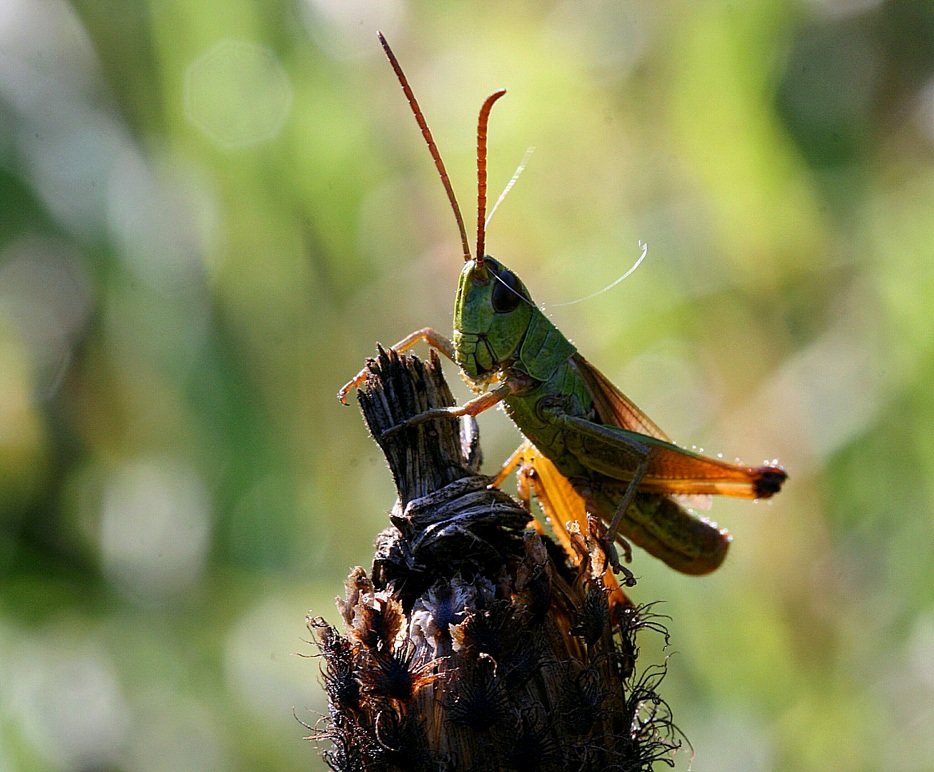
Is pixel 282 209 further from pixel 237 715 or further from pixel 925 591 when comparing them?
pixel 925 591

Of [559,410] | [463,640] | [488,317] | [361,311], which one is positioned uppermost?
[361,311]

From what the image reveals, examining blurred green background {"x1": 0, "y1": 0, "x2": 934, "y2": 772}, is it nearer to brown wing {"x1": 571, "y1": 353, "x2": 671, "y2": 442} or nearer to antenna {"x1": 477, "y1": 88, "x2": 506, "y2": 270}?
brown wing {"x1": 571, "y1": 353, "x2": 671, "y2": 442}

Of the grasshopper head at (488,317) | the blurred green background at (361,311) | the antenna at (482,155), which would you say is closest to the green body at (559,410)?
the grasshopper head at (488,317)

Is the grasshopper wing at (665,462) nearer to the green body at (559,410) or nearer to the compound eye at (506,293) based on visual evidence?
the green body at (559,410)

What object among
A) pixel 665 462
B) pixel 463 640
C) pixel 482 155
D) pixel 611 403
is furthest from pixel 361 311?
pixel 463 640

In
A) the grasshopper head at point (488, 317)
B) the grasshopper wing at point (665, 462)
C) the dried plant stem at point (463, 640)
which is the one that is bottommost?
the dried plant stem at point (463, 640)

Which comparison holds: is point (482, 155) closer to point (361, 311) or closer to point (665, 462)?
point (665, 462)

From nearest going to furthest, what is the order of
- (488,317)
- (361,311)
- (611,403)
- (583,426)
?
(488,317) → (583,426) → (611,403) → (361,311)
